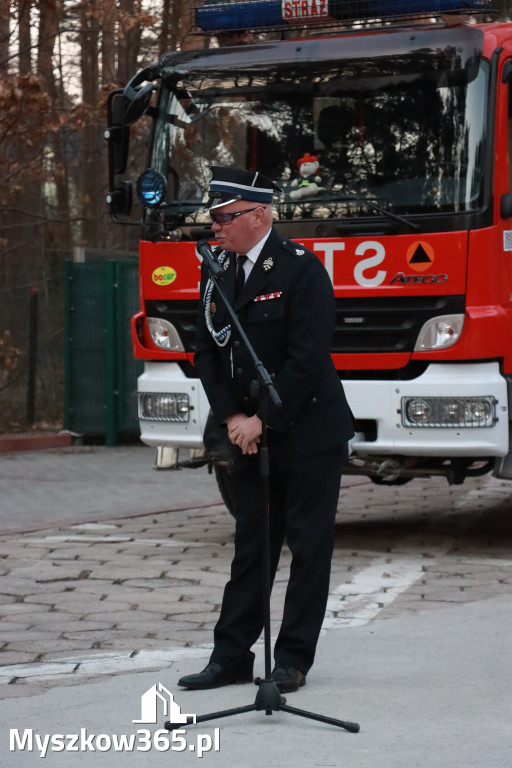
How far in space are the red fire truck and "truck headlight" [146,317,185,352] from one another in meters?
0.01

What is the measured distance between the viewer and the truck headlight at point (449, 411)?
8594 millimetres

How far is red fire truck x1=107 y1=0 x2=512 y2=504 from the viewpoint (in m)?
8.63

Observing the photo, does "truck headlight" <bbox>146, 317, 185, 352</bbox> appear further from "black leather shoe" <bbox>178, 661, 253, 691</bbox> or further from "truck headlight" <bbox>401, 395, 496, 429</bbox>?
"black leather shoe" <bbox>178, 661, 253, 691</bbox>

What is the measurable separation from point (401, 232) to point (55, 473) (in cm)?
595

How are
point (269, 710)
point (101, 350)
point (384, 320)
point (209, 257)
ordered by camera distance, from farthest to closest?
point (101, 350) < point (384, 320) < point (209, 257) < point (269, 710)

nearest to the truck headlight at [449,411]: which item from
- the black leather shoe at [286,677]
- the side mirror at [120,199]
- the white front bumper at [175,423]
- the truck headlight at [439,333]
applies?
the truck headlight at [439,333]

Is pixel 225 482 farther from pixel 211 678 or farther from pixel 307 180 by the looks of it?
pixel 211 678

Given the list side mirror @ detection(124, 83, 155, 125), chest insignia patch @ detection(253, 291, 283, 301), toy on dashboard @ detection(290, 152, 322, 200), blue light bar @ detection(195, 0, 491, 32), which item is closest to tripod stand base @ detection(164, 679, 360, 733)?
chest insignia patch @ detection(253, 291, 283, 301)

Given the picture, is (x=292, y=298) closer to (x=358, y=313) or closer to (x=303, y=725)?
(x=303, y=725)

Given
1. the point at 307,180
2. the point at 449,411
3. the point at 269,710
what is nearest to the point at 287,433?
the point at 269,710

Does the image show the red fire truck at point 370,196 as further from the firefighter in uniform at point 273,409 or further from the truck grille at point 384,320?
the firefighter in uniform at point 273,409

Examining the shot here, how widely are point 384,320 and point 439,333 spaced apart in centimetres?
34

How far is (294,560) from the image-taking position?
5645 millimetres

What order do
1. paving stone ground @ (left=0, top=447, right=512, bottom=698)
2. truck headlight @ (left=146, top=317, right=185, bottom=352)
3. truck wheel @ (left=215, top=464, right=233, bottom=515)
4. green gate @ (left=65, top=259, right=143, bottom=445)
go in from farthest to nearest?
green gate @ (left=65, top=259, right=143, bottom=445) < truck wheel @ (left=215, top=464, right=233, bottom=515) < truck headlight @ (left=146, top=317, right=185, bottom=352) < paving stone ground @ (left=0, top=447, right=512, bottom=698)
